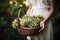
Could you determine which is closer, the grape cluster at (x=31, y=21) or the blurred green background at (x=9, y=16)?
the grape cluster at (x=31, y=21)

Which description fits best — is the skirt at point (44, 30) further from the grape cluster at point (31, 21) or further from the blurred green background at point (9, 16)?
the blurred green background at point (9, 16)

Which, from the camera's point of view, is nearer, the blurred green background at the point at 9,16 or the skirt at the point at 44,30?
the skirt at the point at 44,30

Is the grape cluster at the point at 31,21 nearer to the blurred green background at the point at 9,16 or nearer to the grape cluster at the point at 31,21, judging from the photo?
the grape cluster at the point at 31,21

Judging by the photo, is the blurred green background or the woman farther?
the blurred green background

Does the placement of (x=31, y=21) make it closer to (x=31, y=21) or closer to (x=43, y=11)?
(x=31, y=21)

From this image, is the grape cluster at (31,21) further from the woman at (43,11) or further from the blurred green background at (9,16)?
the blurred green background at (9,16)

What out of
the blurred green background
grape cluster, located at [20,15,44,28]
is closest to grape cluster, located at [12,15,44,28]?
grape cluster, located at [20,15,44,28]

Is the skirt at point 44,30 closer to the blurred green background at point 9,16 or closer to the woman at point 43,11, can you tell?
the woman at point 43,11

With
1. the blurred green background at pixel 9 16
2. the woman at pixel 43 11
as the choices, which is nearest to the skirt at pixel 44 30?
the woman at pixel 43 11

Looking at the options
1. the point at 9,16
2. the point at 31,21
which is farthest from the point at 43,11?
the point at 9,16

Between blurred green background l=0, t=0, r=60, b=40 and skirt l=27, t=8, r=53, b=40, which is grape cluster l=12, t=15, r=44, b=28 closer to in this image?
skirt l=27, t=8, r=53, b=40

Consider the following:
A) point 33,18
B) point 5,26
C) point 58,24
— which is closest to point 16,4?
point 5,26

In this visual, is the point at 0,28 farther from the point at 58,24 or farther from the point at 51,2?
the point at 51,2

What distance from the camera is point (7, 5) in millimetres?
2891
